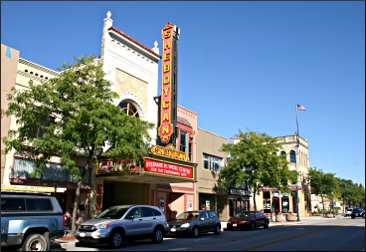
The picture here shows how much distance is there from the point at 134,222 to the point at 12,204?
5527 mm

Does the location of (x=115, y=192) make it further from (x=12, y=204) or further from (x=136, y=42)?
(x=12, y=204)

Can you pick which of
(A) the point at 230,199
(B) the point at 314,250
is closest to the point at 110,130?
(B) the point at 314,250

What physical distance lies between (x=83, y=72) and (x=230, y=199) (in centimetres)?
2640

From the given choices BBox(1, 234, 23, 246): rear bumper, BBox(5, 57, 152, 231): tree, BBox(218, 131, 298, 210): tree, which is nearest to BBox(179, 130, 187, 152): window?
BBox(218, 131, 298, 210): tree

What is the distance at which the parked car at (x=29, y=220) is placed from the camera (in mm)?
12281

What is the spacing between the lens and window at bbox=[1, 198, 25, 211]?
1239cm

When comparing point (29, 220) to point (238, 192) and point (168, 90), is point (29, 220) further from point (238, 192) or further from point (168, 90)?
point (238, 192)

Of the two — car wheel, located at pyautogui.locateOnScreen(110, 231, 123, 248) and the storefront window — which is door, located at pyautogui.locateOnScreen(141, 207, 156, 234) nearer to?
car wheel, located at pyautogui.locateOnScreen(110, 231, 123, 248)

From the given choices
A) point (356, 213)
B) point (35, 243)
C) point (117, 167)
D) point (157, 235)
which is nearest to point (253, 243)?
point (157, 235)

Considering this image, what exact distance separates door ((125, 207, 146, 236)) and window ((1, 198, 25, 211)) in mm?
4698

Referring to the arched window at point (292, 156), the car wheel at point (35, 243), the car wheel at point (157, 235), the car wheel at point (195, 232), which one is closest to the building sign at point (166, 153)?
the car wheel at point (195, 232)

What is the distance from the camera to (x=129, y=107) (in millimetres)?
27547

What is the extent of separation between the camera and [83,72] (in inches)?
756

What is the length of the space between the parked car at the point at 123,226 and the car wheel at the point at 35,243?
2405mm
